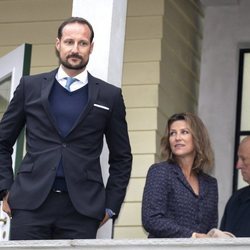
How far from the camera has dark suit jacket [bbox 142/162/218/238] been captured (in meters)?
7.31

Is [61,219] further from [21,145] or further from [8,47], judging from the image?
[8,47]

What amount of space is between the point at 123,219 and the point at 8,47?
1.79m

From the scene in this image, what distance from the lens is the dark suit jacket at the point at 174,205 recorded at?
7312mm

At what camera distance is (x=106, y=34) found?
793cm

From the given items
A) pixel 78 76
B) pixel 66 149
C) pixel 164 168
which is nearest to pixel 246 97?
pixel 164 168

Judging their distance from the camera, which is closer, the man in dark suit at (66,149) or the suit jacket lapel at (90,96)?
the man in dark suit at (66,149)

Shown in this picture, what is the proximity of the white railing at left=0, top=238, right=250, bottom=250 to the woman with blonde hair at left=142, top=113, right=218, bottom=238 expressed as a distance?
678 millimetres

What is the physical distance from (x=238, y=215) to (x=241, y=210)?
6 cm

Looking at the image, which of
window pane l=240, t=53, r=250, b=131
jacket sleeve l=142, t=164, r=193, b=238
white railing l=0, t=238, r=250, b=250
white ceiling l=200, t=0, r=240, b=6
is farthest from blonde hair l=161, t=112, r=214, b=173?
white ceiling l=200, t=0, r=240, b=6

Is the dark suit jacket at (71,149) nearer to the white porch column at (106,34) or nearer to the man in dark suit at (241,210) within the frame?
the white porch column at (106,34)

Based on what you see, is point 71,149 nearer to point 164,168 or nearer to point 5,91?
point 164,168

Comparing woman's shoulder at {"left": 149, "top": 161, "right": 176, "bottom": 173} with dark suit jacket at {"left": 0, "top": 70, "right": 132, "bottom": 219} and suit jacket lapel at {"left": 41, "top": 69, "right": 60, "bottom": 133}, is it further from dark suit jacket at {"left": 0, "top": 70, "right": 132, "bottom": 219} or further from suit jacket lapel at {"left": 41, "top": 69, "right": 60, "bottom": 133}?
suit jacket lapel at {"left": 41, "top": 69, "right": 60, "bottom": 133}

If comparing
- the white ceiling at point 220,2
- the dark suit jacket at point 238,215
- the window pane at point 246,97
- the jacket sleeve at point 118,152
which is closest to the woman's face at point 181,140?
the jacket sleeve at point 118,152

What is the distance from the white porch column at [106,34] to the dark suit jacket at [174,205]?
0.68m
